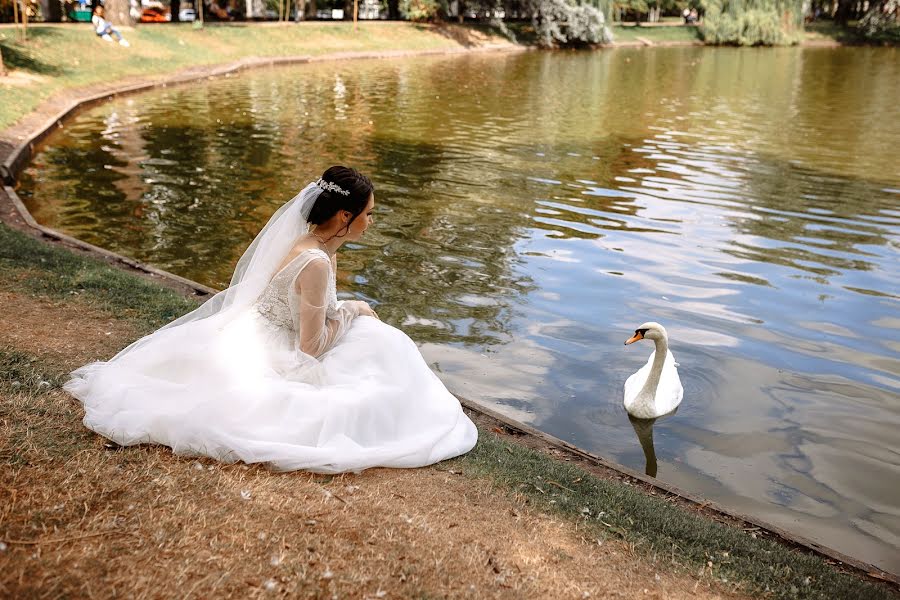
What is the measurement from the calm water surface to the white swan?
0.18 m

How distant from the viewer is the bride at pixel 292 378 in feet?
14.9

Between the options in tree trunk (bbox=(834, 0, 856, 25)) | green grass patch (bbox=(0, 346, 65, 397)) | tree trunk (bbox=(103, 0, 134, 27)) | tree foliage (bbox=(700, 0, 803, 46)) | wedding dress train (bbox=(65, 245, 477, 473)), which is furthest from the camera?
tree trunk (bbox=(834, 0, 856, 25))

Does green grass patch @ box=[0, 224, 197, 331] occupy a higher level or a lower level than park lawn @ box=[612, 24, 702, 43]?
lower

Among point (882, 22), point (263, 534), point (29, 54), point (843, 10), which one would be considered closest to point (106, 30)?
point (29, 54)

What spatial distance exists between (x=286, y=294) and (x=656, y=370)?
341 cm

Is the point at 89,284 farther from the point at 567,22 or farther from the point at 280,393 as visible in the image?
the point at 567,22

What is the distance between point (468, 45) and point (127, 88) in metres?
28.0

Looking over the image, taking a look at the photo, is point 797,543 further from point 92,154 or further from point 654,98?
point 654,98

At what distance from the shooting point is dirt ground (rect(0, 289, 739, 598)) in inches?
137

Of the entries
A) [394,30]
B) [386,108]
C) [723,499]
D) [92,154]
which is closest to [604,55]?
[394,30]

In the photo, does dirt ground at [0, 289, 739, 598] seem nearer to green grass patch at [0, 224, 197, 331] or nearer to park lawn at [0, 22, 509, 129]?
green grass patch at [0, 224, 197, 331]

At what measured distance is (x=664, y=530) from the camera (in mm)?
4660

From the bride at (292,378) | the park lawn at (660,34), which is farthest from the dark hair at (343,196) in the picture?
the park lawn at (660,34)

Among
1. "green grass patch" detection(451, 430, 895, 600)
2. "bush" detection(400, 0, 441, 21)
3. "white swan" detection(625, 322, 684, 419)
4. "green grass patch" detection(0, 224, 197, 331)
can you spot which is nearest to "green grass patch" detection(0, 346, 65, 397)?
"green grass patch" detection(0, 224, 197, 331)
